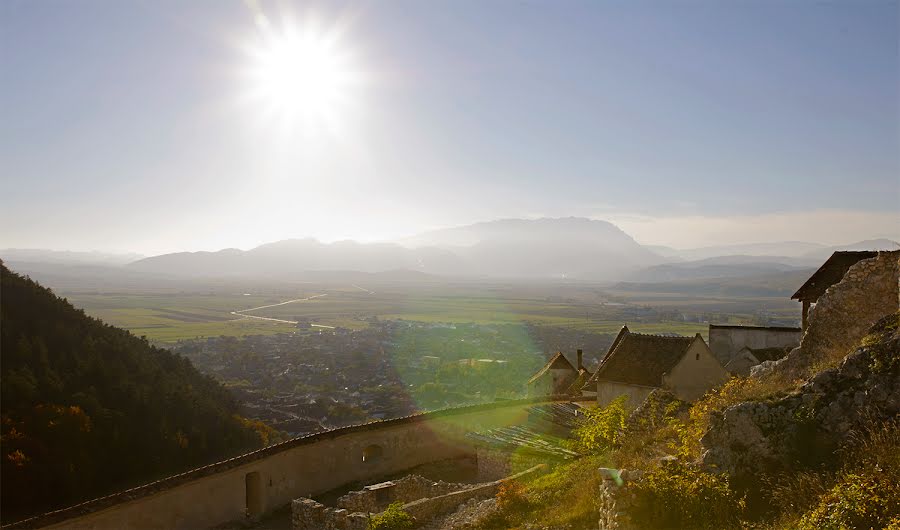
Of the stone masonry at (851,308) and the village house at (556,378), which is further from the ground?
the stone masonry at (851,308)

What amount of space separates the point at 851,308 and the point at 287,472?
1737 cm

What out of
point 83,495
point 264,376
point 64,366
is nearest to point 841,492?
point 83,495

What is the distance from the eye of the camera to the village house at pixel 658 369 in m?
25.1

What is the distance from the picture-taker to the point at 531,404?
92.4ft

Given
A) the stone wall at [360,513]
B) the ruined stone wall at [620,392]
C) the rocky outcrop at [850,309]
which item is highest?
the rocky outcrop at [850,309]

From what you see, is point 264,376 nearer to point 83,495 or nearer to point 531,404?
point 83,495

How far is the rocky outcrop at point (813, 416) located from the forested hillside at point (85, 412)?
2507 centimetres

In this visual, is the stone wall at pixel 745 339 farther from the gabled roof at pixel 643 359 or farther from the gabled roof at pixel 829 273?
the gabled roof at pixel 829 273

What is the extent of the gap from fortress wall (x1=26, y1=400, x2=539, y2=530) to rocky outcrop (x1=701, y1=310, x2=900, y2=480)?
14.3 metres

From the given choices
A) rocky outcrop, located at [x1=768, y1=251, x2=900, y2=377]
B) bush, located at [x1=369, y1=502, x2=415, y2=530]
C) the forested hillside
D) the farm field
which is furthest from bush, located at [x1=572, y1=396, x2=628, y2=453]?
the farm field

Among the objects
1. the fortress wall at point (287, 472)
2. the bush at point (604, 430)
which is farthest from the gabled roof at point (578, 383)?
the bush at point (604, 430)

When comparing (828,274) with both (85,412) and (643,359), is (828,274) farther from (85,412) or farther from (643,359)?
(85,412)

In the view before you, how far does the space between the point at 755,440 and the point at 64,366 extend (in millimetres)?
34425

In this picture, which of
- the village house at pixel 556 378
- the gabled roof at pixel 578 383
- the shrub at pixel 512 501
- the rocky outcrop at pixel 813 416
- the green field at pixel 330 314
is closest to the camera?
the rocky outcrop at pixel 813 416
